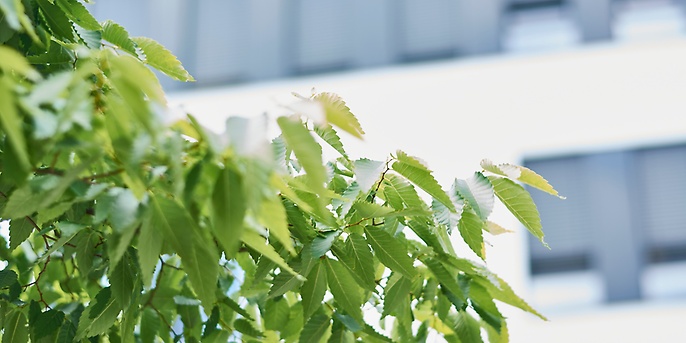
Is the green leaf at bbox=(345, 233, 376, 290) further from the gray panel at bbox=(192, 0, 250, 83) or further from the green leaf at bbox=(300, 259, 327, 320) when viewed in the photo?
the gray panel at bbox=(192, 0, 250, 83)

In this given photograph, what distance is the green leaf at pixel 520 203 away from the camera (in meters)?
1.35

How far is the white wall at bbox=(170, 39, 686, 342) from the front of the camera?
6090 millimetres

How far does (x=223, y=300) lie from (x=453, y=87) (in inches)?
193

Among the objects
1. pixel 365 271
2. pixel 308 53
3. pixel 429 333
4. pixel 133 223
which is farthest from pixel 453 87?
pixel 133 223

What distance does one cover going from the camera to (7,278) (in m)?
1.58

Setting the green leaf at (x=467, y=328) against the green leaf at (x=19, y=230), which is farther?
the green leaf at (x=467, y=328)

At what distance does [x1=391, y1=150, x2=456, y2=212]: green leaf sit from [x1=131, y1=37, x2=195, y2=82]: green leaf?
35 centimetres

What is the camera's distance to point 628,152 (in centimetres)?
616

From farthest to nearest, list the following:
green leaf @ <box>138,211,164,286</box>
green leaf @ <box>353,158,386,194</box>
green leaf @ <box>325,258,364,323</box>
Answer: green leaf @ <box>325,258,364,323</box> → green leaf @ <box>353,158,386,194</box> → green leaf @ <box>138,211,164,286</box>

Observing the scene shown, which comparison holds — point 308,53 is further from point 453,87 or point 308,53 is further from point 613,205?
point 613,205

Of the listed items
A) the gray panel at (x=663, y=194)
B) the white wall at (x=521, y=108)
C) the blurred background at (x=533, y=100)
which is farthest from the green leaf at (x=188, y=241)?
the gray panel at (x=663, y=194)

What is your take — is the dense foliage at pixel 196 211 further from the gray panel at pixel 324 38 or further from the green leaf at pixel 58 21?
the gray panel at pixel 324 38

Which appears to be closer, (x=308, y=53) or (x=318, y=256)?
(x=318, y=256)

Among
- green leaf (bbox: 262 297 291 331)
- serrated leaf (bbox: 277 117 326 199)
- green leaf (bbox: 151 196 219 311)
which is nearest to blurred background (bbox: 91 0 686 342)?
green leaf (bbox: 262 297 291 331)
